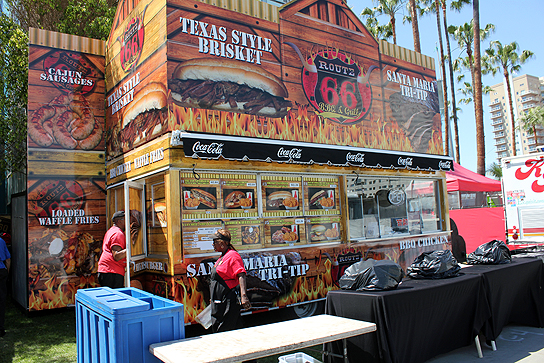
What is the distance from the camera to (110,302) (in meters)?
3.45

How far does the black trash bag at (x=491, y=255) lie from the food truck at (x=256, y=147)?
2581 millimetres

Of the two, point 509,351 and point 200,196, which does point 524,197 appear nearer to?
point 509,351

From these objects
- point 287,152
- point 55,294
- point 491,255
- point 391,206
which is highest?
point 287,152

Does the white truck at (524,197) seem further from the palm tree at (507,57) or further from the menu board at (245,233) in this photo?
the palm tree at (507,57)

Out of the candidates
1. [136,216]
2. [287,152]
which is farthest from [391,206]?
[136,216]

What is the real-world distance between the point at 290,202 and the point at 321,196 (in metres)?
0.85

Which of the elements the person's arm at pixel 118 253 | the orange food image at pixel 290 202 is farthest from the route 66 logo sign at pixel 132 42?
the orange food image at pixel 290 202

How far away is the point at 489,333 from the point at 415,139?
Result: 6.16 m

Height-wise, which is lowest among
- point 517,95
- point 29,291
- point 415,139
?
point 29,291

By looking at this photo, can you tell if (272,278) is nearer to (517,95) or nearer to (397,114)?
(397,114)

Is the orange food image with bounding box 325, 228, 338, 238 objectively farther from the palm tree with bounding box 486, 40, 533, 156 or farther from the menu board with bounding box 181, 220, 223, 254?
the palm tree with bounding box 486, 40, 533, 156

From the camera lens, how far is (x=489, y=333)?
535 cm

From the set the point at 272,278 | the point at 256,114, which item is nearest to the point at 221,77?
the point at 256,114

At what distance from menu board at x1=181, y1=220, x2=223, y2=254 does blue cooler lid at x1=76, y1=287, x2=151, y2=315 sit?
2.25 m
